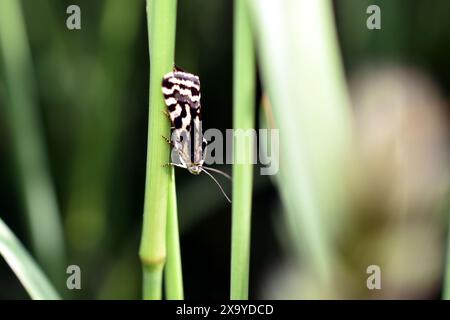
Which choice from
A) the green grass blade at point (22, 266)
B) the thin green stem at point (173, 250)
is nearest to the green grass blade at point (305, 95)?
the thin green stem at point (173, 250)

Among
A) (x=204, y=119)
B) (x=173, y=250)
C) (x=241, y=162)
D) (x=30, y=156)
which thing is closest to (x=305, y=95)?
(x=241, y=162)

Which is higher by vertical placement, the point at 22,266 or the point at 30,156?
the point at 30,156

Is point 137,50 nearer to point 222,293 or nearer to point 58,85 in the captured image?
point 58,85

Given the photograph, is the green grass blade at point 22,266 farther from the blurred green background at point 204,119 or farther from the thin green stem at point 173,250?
the blurred green background at point 204,119

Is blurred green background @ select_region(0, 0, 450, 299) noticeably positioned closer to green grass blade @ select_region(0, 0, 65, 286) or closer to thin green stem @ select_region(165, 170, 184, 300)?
green grass blade @ select_region(0, 0, 65, 286)

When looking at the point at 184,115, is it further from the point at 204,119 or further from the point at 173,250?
the point at 204,119

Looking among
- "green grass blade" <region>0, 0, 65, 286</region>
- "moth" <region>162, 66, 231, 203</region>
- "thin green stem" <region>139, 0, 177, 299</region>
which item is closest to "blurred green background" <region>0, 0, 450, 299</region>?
"green grass blade" <region>0, 0, 65, 286</region>
